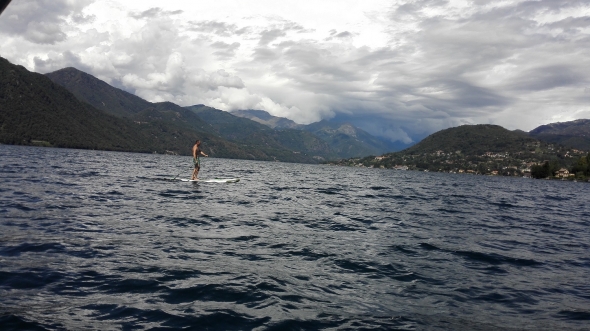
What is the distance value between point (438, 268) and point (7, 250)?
12523mm

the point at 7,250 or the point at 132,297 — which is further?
the point at 7,250

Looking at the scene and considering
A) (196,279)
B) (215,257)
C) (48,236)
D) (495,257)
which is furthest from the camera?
(495,257)

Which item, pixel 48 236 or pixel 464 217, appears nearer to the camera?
pixel 48 236

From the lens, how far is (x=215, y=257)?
1093 cm

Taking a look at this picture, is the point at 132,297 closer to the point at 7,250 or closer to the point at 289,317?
the point at 289,317

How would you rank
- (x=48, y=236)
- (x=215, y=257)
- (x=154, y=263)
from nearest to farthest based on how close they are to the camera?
(x=154, y=263)
(x=215, y=257)
(x=48, y=236)

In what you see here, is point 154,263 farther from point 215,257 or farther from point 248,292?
point 248,292

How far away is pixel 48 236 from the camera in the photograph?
38.8ft

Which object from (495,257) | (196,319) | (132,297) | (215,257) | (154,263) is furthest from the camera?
(495,257)

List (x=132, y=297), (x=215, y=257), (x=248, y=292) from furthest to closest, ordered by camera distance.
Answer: (x=215, y=257), (x=248, y=292), (x=132, y=297)

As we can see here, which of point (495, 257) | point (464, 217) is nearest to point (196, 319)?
point (495, 257)

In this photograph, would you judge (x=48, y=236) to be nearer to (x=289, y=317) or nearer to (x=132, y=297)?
(x=132, y=297)

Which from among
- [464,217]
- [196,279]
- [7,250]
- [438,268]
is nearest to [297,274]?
[196,279]

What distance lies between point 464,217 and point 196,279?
811 inches
